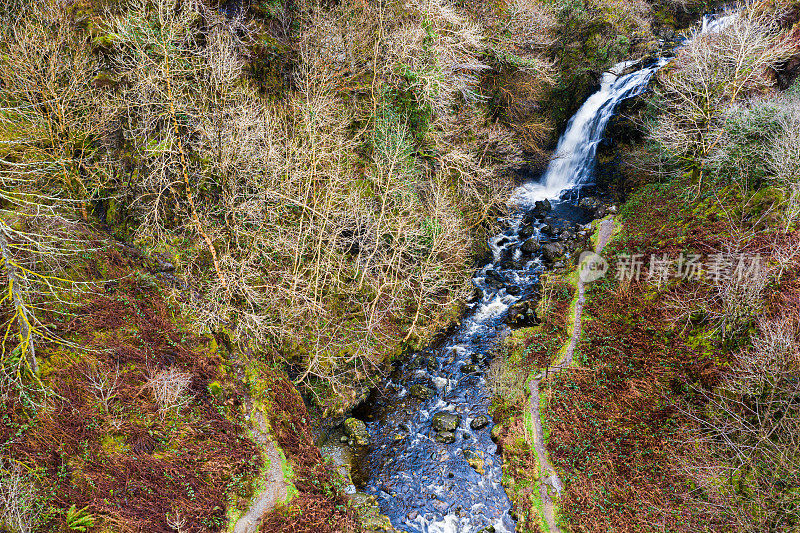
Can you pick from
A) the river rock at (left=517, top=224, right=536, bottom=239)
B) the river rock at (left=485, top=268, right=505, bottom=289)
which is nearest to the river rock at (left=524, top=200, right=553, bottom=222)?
the river rock at (left=517, top=224, right=536, bottom=239)

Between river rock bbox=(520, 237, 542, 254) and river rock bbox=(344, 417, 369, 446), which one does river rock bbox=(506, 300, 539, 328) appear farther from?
river rock bbox=(344, 417, 369, 446)

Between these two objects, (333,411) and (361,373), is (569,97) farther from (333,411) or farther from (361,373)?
(333,411)

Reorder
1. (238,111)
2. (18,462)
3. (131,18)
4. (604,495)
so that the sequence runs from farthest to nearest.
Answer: (238,111), (604,495), (131,18), (18,462)

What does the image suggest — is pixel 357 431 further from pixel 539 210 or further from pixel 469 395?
pixel 539 210

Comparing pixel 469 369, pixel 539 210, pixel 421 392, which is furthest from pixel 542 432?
pixel 539 210

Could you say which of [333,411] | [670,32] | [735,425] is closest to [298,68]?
[333,411]

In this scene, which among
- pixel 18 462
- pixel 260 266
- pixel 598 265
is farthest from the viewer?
pixel 598 265

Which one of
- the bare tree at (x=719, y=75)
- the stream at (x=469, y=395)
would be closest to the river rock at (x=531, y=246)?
the stream at (x=469, y=395)
